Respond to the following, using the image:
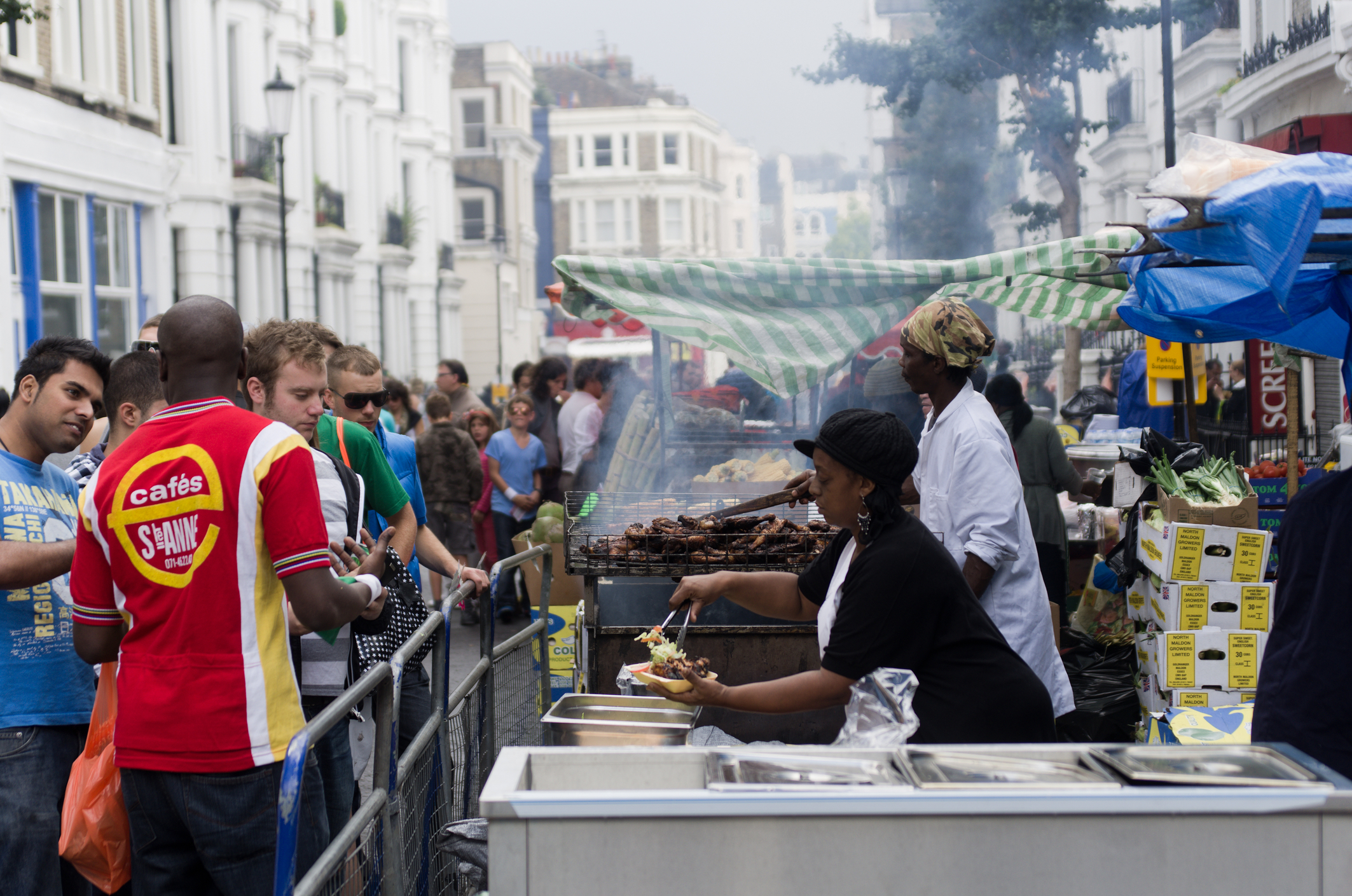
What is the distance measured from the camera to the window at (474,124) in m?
63.0

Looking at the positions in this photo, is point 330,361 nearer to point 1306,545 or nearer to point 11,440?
point 11,440

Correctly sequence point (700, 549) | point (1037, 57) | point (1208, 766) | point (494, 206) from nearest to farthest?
point (1208, 766), point (700, 549), point (1037, 57), point (494, 206)

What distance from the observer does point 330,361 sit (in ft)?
17.0

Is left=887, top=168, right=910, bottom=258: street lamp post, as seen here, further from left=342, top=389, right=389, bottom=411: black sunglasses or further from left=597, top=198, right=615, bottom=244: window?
left=597, top=198, right=615, bottom=244: window

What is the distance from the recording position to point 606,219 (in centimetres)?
7988

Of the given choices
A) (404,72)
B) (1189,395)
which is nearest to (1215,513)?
(1189,395)

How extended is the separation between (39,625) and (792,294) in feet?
14.3

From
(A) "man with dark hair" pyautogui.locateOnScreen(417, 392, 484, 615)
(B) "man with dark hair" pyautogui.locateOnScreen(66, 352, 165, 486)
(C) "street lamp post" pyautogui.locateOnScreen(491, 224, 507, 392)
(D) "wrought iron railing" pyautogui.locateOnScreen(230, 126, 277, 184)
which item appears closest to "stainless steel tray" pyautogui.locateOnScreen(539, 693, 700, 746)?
(B) "man with dark hair" pyautogui.locateOnScreen(66, 352, 165, 486)

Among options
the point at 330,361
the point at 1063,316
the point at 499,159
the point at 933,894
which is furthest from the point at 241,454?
the point at 499,159

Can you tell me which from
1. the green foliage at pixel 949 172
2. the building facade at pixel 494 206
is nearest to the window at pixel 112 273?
the green foliage at pixel 949 172

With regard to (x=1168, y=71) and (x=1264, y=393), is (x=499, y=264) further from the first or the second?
(x=1168, y=71)

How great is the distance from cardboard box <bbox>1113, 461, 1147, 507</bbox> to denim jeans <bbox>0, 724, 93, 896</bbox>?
5.61 metres

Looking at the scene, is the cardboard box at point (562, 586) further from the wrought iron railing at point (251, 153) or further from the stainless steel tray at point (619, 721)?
the wrought iron railing at point (251, 153)

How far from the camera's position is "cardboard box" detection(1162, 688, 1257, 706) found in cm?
592
